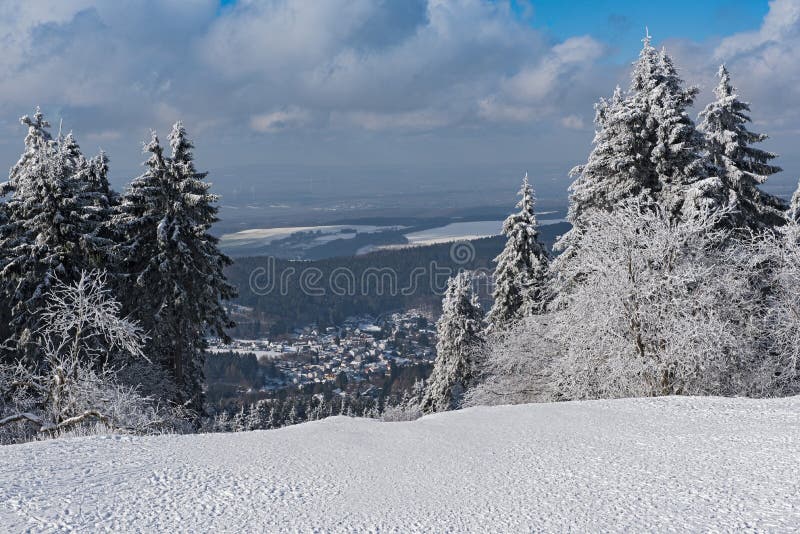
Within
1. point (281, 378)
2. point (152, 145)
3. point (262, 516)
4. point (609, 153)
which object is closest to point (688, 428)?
point (262, 516)

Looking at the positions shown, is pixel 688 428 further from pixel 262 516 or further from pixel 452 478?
pixel 262 516

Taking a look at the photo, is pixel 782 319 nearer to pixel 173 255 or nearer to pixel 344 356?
pixel 173 255

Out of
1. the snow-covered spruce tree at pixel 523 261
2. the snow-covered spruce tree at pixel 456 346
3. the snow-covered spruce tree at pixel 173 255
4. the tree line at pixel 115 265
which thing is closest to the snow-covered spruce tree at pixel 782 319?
the snow-covered spruce tree at pixel 523 261

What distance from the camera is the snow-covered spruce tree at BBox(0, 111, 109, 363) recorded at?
16734mm

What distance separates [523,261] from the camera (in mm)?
26594

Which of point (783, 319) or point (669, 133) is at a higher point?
point (669, 133)

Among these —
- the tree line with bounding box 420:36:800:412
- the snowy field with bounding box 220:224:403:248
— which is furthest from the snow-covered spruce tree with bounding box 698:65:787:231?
the snowy field with bounding box 220:224:403:248

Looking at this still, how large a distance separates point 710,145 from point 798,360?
8.59 metres

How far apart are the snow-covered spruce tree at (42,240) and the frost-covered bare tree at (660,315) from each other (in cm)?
1512

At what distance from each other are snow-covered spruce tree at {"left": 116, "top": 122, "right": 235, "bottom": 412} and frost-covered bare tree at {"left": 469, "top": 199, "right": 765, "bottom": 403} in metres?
12.4

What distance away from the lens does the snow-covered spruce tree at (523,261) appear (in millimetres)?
25844

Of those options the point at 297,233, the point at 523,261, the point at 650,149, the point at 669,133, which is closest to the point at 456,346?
the point at 523,261

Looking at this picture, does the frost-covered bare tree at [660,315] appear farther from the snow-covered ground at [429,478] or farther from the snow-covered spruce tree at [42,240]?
the snow-covered spruce tree at [42,240]

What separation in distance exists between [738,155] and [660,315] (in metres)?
9.97
